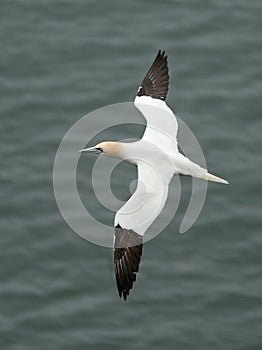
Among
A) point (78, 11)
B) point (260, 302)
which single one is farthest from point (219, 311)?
point (78, 11)

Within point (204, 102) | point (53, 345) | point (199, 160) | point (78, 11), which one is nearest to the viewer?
point (53, 345)

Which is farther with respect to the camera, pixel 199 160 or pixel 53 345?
pixel 199 160

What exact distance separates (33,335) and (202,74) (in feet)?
22.8

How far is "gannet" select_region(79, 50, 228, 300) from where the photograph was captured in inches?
640

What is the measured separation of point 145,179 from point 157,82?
2663mm

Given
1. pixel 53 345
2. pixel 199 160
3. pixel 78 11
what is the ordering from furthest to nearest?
pixel 78 11, pixel 199 160, pixel 53 345

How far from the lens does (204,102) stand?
2527cm

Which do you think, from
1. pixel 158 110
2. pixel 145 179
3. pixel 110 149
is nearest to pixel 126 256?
pixel 145 179

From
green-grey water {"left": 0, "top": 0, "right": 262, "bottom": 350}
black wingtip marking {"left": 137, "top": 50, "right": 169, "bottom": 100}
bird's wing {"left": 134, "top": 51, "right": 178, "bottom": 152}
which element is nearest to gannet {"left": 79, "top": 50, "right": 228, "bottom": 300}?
bird's wing {"left": 134, "top": 51, "right": 178, "bottom": 152}

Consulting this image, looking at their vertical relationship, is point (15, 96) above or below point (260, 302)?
above

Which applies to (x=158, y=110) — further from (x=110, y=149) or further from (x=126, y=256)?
(x=126, y=256)

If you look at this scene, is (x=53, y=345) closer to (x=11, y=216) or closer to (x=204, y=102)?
(x=11, y=216)

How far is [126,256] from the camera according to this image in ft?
53.5

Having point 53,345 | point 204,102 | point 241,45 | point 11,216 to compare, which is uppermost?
point 241,45
